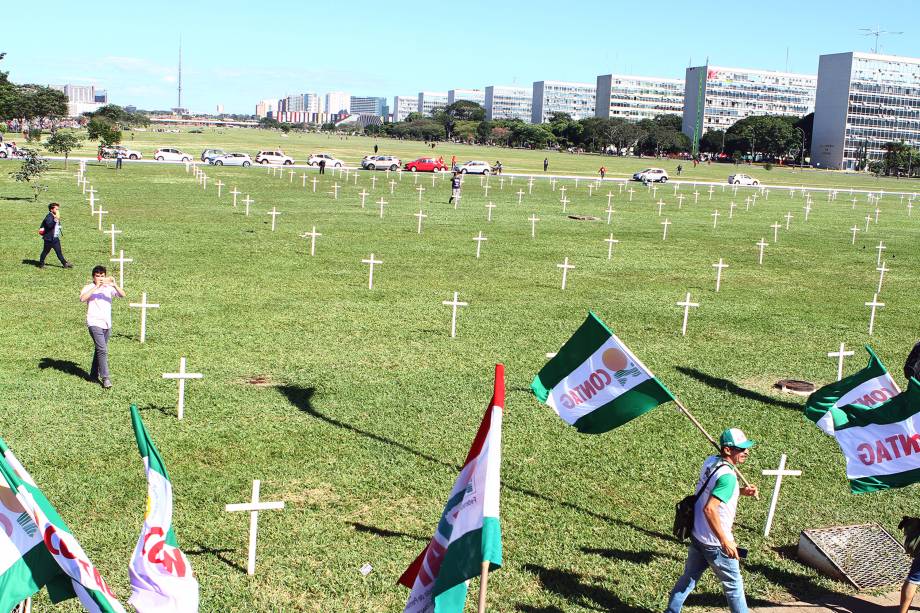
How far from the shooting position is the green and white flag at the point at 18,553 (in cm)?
554

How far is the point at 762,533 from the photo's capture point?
984 cm

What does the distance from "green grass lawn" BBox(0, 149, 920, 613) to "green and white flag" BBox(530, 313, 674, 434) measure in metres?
1.22

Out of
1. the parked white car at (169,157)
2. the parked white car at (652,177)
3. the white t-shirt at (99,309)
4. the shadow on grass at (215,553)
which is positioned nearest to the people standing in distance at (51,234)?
the white t-shirt at (99,309)

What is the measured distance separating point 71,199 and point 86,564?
1400 inches

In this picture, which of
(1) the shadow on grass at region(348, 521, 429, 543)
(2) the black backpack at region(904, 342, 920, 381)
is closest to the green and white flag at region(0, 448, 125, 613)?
(1) the shadow on grass at region(348, 521, 429, 543)

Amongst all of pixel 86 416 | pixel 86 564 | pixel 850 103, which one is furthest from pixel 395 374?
pixel 850 103

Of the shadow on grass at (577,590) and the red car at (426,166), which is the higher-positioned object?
the red car at (426,166)

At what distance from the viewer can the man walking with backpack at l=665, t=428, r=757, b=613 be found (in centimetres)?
734

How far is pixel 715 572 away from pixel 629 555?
1.85m

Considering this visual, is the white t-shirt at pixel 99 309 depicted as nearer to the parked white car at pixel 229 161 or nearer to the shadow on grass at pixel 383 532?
the shadow on grass at pixel 383 532

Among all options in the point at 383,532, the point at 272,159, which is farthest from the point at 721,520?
the point at 272,159

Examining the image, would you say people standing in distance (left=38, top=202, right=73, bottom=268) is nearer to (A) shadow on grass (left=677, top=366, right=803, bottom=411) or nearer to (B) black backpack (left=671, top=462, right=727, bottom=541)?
(A) shadow on grass (left=677, top=366, right=803, bottom=411)

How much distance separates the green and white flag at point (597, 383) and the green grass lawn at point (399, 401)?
1.22 m

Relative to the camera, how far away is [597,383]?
9.60 m
